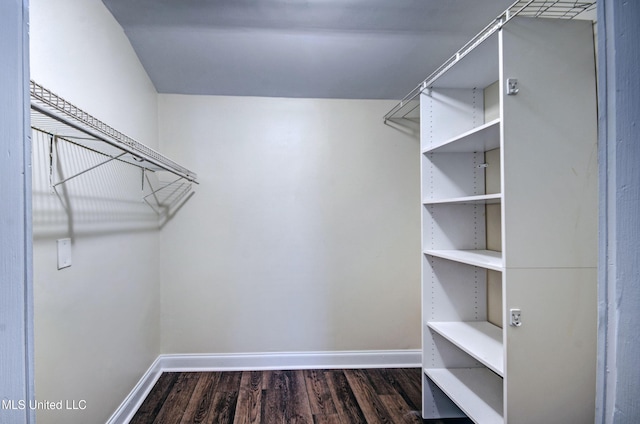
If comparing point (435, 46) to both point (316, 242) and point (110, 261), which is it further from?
point (110, 261)

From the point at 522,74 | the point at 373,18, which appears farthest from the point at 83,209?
the point at 522,74

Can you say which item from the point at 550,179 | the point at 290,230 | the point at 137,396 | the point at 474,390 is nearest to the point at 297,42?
the point at 290,230

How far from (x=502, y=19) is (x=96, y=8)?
1.91 metres

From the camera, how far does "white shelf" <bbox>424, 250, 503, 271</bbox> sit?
1321 millimetres

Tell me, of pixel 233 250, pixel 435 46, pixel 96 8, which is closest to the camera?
pixel 96 8

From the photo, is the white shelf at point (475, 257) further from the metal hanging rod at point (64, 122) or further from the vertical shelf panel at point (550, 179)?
the metal hanging rod at point (64, 122)

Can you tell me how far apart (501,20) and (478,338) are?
148cm

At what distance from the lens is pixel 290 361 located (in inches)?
95.6

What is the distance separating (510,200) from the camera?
4.01ft

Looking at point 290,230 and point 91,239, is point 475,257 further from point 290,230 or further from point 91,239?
point 91,239

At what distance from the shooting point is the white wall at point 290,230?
7.88 feet

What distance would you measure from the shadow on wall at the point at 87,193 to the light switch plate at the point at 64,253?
0.10 feet

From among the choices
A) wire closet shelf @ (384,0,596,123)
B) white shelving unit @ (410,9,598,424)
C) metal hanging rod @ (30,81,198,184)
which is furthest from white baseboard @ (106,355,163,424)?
wire closet shelf @ (384,0,596,123)

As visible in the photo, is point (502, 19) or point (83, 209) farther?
point (83, 209)
